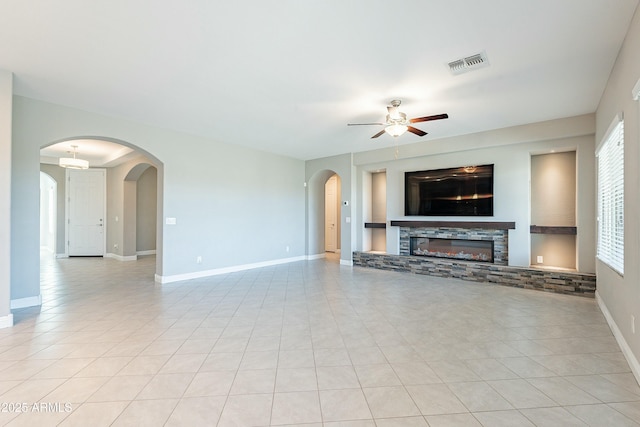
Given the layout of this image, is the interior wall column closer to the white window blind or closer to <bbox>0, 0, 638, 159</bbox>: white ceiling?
<bbox>0, 0, 638, 159</bbox>: white ceiling

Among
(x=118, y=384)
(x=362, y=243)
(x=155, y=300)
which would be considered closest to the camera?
(x=118, y=384)

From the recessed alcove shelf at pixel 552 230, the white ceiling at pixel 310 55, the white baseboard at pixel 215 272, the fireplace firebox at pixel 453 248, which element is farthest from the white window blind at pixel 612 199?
the white baseboard at pixel 215 272

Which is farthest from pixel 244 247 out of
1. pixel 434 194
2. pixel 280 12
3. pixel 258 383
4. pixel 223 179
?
pixel 280 12

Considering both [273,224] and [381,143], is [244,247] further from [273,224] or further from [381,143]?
[381,143]

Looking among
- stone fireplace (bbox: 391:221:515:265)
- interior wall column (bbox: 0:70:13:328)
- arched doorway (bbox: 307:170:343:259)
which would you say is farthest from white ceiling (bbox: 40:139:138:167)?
stone fireplace (bbox: 391:221:515:265)

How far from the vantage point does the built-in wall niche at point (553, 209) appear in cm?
518

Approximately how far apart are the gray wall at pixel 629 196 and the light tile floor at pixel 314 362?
241 mm

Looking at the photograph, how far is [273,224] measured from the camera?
7.49 metres

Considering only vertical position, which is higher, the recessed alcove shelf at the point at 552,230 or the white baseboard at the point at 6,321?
the recessed alcove shelf at the point at 552,230

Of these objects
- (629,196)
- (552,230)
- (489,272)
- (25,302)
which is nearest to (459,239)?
(489,272)

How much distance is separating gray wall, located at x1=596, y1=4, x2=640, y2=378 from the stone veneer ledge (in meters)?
1.55

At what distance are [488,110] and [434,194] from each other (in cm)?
225

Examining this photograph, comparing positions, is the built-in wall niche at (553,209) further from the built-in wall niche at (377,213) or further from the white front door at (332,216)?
the white front door at (332,216)

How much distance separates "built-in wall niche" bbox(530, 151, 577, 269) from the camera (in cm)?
518
